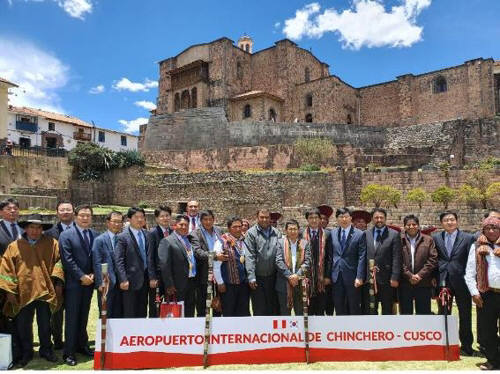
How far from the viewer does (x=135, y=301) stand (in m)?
5.89

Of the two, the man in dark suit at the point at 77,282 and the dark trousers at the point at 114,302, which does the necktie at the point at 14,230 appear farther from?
the dark trousers at the point at 114,302

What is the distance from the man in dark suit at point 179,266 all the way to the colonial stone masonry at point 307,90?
3112 centimetres

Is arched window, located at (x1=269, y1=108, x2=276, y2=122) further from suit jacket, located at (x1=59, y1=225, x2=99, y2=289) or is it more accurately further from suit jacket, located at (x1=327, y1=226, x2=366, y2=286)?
suit jacket, located at (x1=59, y1=225, x2=99, y2=289)

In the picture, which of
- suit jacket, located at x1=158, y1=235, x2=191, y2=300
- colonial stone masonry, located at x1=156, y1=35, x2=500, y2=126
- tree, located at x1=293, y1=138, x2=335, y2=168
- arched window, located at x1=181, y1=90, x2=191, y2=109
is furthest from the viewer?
arched window, located at x1=181, y1=90, x2=191, y2=109

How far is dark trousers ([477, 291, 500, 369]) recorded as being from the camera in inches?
200

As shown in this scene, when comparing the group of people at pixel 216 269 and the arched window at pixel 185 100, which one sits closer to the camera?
the group of people at pixel 216 269

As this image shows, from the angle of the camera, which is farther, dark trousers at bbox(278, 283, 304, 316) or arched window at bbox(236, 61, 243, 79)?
arched window at bbox(236, 61, 243, 79)

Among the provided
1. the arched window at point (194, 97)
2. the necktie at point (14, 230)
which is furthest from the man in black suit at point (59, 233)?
the arched window at point (194, 97)

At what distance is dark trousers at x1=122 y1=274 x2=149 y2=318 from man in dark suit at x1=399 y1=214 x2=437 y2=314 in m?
3.59

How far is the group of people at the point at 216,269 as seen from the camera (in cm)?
548

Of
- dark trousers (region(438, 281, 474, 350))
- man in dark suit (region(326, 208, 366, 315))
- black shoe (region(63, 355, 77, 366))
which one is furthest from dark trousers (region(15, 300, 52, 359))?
dark trousers (region(438, 281, 474, 350))

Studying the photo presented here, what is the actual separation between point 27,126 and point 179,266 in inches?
1489

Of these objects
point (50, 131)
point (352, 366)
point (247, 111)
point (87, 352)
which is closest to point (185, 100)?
point (247, 111)

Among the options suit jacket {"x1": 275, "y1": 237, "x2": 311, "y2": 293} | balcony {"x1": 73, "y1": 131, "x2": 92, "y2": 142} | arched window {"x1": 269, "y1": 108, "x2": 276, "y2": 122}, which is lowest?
suit jacket {"x1": 275, "y1": 237, "x2": 311, "y2": 293}
